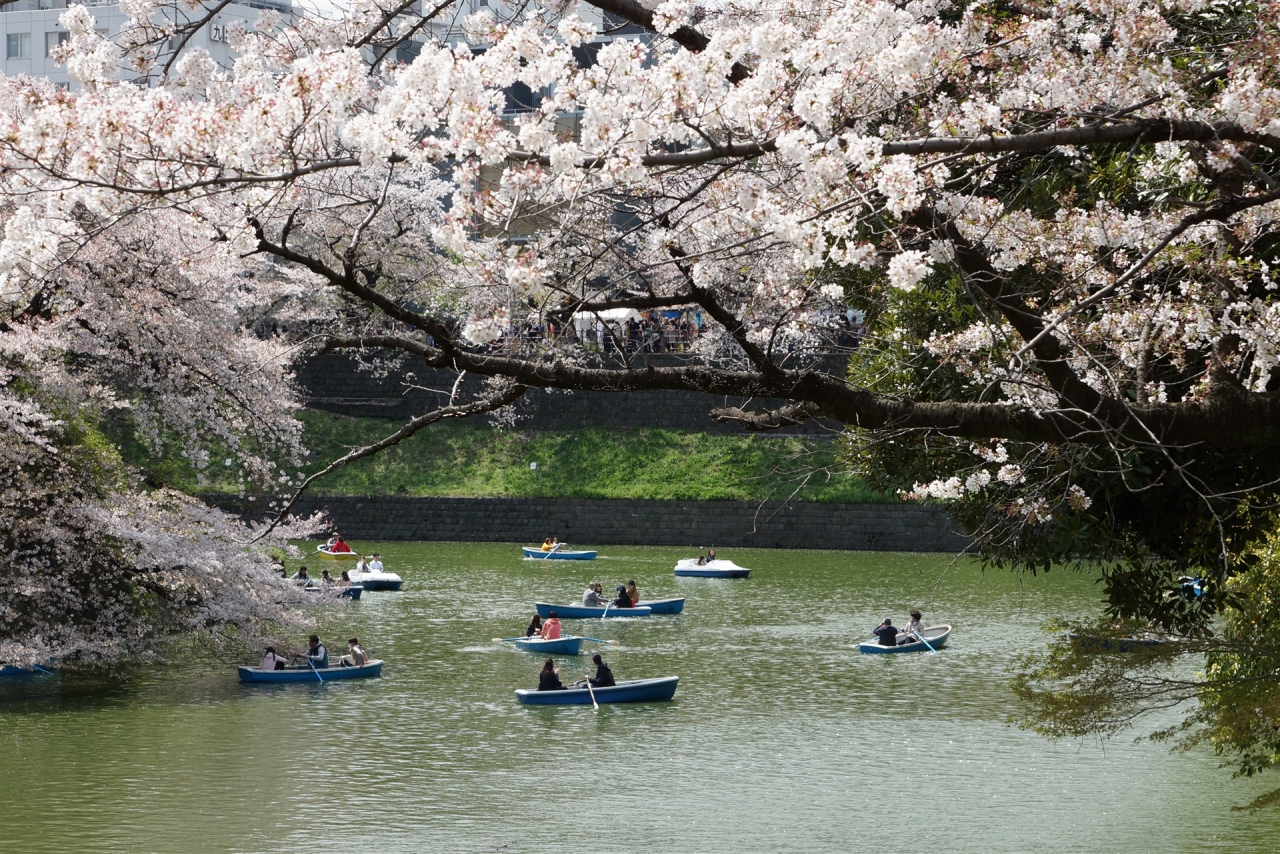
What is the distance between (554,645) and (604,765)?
7.22 meters

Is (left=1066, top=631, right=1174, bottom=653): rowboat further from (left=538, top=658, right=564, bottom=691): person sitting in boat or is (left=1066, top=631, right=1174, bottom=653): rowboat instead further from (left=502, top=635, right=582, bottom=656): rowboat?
(left=502, top=635, right=582, bottom=656): rowboat

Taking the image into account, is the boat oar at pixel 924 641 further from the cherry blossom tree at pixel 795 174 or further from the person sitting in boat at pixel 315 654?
the cherry blossom tree at pixel 795 174

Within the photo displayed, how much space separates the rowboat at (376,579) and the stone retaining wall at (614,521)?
7599mm

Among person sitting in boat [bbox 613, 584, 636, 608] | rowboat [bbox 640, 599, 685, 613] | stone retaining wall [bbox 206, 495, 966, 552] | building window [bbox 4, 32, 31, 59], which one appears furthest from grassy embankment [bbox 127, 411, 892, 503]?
building window [bbox 4, 32, 31, 59]

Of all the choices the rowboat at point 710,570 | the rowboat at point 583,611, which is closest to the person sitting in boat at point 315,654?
the rowboat at point 583,611

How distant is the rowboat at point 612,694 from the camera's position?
18127 millimetres

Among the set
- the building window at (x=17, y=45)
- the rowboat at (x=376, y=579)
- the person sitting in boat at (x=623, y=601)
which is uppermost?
the building window at (x=17, y=45)

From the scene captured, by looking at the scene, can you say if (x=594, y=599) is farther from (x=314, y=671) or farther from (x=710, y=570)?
(x=314, y=671)

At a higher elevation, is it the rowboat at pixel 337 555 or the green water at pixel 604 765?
the rowboat at pixel 337 555

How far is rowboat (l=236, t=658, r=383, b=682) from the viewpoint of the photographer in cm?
1889

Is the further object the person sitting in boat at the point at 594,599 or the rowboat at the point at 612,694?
the person sitting in boat at the point at 594,599

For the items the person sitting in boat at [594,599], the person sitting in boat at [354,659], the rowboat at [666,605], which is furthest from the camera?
the rowboat at [666,605]

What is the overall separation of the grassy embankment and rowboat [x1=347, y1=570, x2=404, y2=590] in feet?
31.0

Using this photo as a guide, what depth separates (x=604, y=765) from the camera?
596 inches
